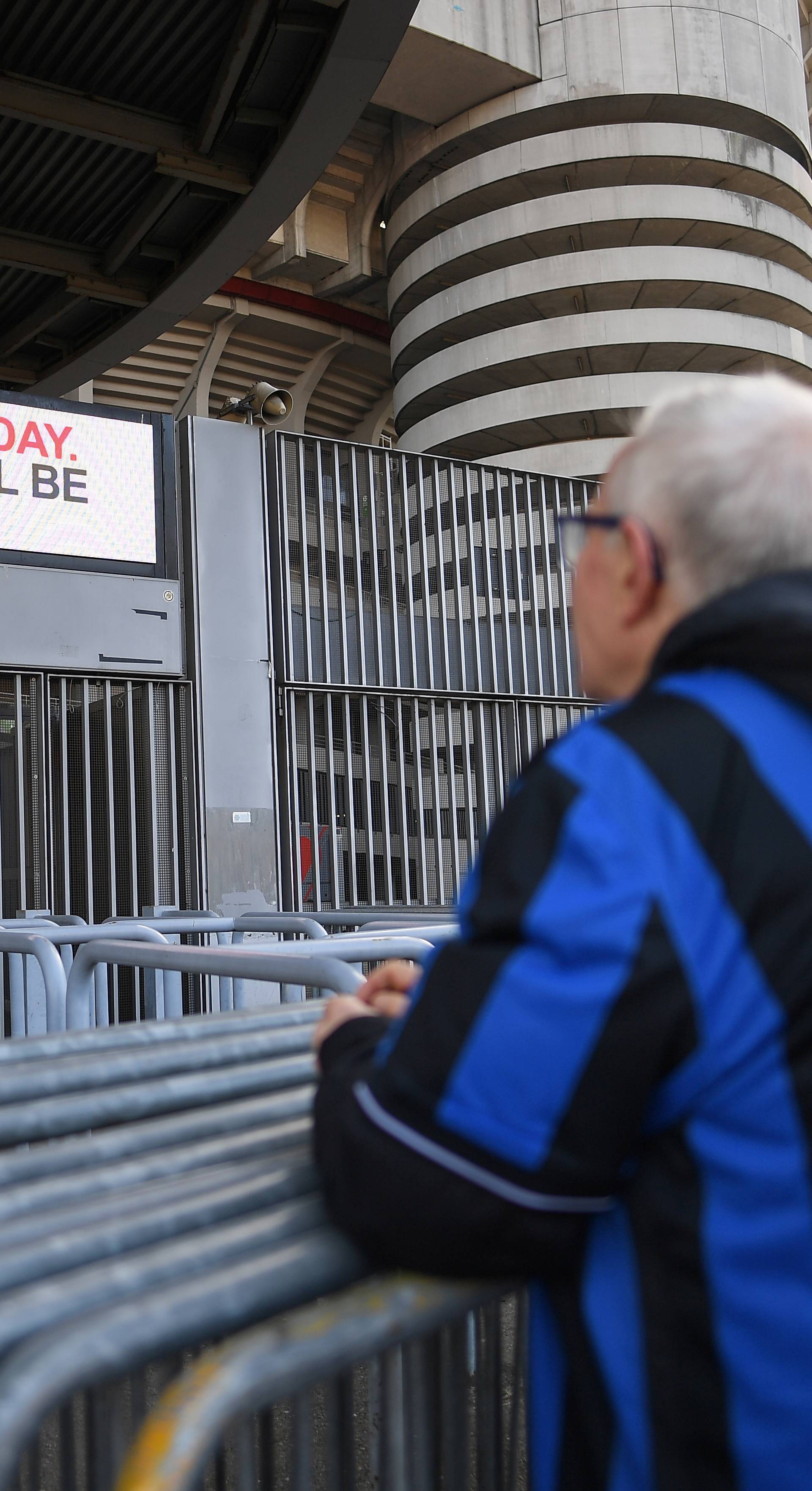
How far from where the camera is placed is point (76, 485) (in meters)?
7.19

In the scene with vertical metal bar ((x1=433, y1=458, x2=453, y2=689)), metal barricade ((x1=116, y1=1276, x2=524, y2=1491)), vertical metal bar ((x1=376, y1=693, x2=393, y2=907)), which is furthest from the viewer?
vertical metal bar ((x1=433, y1=458, x2=453, y2=689))

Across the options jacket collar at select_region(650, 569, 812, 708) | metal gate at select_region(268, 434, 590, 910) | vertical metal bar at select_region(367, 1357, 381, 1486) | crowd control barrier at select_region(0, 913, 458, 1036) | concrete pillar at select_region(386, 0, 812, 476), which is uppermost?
concrete pillar at select_region(386, 0, 812, 476)

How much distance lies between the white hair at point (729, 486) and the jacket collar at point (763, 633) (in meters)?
0.06

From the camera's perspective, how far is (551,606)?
9508 mm

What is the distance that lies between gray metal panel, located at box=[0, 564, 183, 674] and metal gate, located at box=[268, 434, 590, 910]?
0.84 m

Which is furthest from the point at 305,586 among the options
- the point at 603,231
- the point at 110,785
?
the point at 603,231

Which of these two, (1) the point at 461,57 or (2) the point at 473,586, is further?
(1) the point at 461,57

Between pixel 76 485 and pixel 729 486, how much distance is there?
6.77 meters

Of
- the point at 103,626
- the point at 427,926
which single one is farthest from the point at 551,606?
the point at 427,926

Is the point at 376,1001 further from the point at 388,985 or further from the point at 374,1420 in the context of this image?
the point at 374,1420

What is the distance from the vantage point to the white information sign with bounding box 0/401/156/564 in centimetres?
696

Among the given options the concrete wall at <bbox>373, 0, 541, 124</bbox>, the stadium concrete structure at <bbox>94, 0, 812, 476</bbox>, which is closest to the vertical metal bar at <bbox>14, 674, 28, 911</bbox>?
the stadium concrete structure at <bbox>94, 0, 812, 476</bbox>

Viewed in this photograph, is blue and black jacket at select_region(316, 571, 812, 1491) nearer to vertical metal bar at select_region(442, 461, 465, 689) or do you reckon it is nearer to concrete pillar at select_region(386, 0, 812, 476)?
vertical metal bar at select_region(442, 461, 465, 689)

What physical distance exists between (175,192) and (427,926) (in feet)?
27.0
